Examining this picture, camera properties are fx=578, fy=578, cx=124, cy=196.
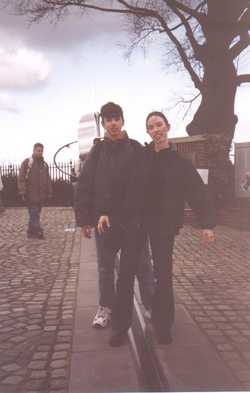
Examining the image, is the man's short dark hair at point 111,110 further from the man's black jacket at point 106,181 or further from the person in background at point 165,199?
the person in background at point 165,199

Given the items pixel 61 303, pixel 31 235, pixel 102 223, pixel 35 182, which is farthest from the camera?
pixel 31 235

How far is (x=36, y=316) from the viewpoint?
4.88 meters

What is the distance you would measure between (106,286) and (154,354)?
A: 2.79 feet

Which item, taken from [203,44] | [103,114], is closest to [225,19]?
[203,44]

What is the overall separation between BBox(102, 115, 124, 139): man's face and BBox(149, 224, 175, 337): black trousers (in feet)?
2.43

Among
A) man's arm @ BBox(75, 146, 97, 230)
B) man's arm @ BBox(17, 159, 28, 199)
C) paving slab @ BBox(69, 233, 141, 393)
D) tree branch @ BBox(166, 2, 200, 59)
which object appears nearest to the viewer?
paving slab @ BBox(69, 233, 141, 393)

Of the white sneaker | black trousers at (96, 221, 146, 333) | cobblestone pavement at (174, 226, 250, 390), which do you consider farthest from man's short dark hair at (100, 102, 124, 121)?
cobblestone pavement at (174, 226, 250, 390)

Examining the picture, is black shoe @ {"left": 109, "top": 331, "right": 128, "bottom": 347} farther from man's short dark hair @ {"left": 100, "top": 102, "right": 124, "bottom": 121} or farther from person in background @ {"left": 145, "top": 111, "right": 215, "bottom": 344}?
man's short dark hair @ {"left": 100, "top": 102, "right": 124, "bottom": 121}

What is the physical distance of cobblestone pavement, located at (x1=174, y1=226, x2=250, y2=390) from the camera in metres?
3.91

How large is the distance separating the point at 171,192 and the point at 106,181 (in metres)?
0.53

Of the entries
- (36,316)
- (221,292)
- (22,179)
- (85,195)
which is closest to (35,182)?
(22,179)

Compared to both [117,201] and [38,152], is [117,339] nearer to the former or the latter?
[117,201]

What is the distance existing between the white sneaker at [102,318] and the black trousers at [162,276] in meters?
0.53

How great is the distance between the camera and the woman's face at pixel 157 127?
3.80 m
